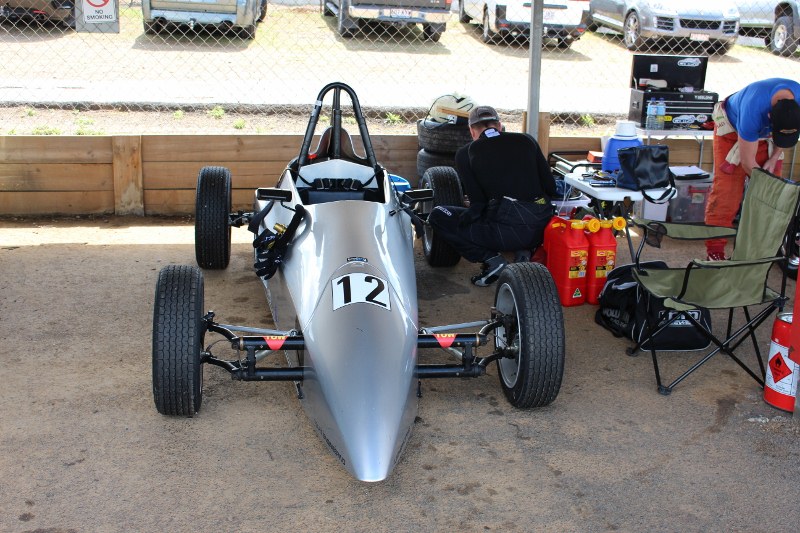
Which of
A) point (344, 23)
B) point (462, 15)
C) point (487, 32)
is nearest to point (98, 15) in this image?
point (344, 23)

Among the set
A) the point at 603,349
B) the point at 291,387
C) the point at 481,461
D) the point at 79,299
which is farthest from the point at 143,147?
the point at 481,461

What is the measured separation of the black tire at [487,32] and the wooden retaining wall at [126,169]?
550 cm

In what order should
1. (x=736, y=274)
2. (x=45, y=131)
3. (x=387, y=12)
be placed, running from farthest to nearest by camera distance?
(x=387, y=12), (x=45, y=131), (x=736, y=274)

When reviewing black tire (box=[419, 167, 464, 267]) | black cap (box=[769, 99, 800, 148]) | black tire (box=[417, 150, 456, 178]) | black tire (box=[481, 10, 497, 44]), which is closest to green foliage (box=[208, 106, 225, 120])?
black tire (box=[417, 150, 456, 178])

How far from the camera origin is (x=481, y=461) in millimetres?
4043

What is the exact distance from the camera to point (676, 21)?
543 inches

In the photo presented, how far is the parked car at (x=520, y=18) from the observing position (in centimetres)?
1295

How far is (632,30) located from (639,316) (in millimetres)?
10128

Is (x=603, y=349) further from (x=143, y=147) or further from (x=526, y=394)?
(x=143, y=147)

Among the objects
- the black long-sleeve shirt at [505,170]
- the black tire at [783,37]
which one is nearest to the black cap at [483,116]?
the black long-sleeve shirt at [505,170]

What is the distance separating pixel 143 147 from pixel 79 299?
7.71 ft

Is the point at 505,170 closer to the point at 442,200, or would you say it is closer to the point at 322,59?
the point at 442,200

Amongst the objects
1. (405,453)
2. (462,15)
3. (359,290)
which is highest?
(462,15)

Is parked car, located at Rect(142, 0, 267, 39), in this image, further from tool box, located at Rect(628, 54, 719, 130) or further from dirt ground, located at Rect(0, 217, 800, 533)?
dirt ground, located at Rect(0, 217, 800, 533)
